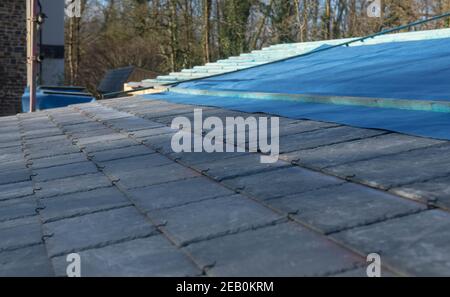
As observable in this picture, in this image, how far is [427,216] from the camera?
86.0 inches

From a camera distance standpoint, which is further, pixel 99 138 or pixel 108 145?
pixel 99 138

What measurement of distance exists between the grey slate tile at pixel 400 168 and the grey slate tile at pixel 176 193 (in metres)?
0.62

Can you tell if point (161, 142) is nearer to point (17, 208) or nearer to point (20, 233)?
point (17, 208)

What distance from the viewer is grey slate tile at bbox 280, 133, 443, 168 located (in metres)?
3.22

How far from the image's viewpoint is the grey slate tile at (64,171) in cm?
402

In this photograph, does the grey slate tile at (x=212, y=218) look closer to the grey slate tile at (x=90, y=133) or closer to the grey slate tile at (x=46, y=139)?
the grey slate tile at (x=90, y=133)

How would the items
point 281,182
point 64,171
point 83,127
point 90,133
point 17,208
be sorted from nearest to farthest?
point 281,182
point 17,208
point 64,171
point 90,133
point 83,127

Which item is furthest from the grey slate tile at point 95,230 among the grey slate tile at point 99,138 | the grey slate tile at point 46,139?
the grey slate tile at point 46,139

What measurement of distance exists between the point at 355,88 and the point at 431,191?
3365 millimetres

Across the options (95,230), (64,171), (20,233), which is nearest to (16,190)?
(64,171)

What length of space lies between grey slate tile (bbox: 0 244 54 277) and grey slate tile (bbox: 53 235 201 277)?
0.17 ft

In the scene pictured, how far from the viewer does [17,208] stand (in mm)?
3357

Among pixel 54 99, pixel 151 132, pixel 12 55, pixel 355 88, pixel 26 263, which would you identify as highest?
pixel 12 55

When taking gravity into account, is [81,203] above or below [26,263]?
above
